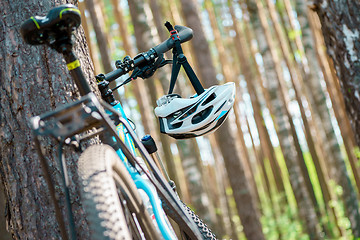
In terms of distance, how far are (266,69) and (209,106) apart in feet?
24.6

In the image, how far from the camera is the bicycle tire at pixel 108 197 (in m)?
1.51

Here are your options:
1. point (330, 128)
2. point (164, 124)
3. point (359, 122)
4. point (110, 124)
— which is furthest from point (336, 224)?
point (110, 124)

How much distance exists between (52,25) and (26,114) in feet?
2.44

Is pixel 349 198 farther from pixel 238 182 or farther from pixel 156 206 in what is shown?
pixel 156 206

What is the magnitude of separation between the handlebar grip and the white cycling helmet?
321 millimetres

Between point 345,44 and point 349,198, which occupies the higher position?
point 345,44

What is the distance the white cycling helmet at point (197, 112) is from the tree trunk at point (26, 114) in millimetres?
605

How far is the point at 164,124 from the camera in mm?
2637

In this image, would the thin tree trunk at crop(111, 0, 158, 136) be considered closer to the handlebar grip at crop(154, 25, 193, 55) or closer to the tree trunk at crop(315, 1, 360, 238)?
the tree trunk at crop(315, 1, 360, 238)

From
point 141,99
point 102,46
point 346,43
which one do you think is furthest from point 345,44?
point 141,99

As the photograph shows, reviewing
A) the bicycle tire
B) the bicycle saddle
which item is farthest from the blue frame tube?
the bicycle saddle

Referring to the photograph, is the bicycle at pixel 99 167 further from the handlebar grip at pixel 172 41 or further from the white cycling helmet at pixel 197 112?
the handlebar grip at pixel 172 41

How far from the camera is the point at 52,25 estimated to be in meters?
1.79

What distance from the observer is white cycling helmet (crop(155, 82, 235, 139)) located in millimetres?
2525
